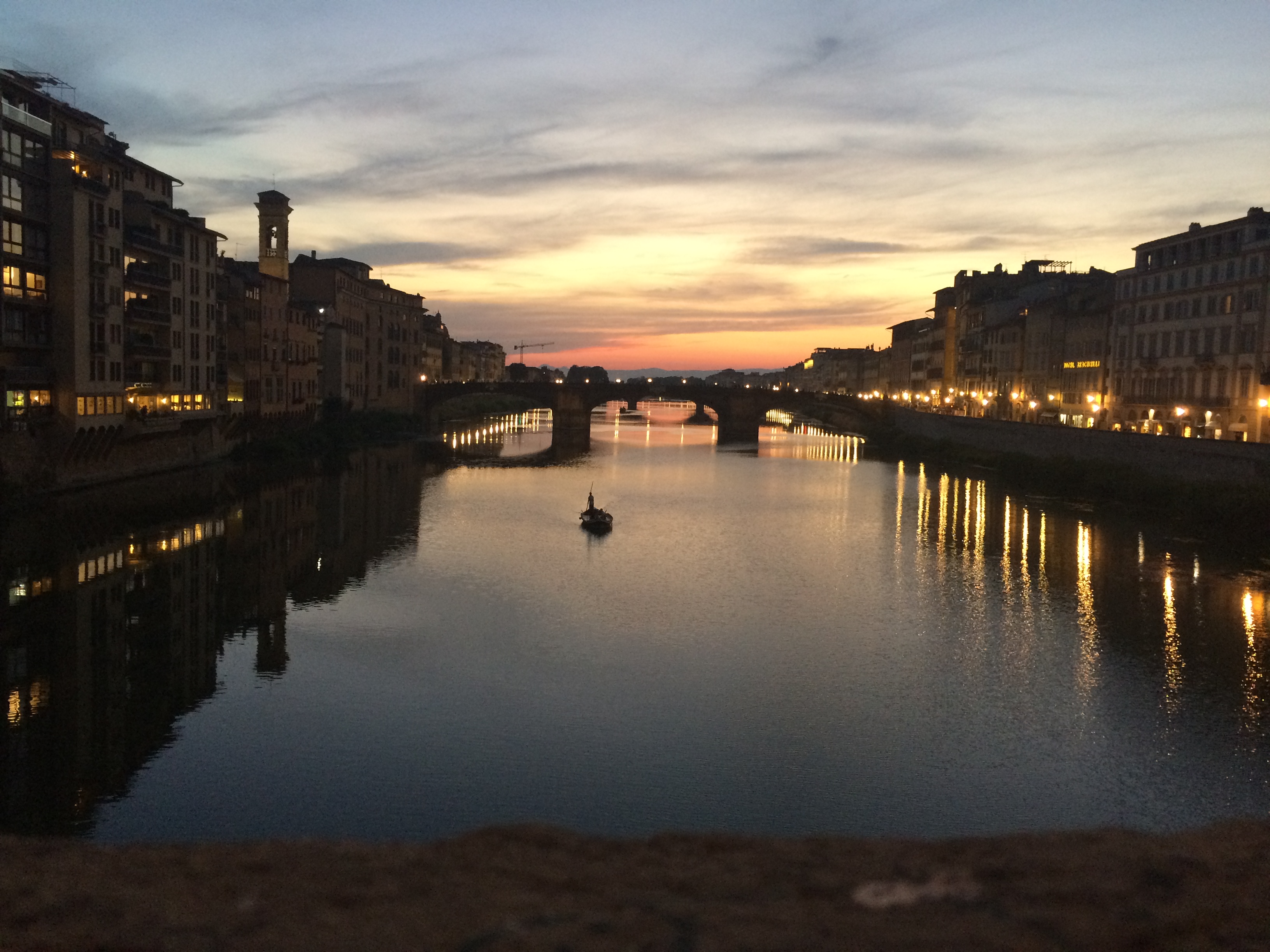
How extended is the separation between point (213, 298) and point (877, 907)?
60.3m

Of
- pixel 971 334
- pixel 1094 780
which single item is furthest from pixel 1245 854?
pixel 971 334

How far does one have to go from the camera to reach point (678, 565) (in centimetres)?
3778

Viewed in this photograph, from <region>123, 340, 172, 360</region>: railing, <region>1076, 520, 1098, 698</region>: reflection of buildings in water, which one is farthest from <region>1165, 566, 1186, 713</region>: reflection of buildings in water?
<region>123, 340, 172, 360</region>: railing

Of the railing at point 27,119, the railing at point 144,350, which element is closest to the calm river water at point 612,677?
the railing at point 144,350

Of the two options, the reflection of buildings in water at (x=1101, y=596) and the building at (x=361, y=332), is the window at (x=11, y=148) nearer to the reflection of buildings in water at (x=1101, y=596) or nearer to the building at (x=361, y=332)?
the reflection of buildings in water at (x=1101, y=596)

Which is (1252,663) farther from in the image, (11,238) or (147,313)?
(147,313)

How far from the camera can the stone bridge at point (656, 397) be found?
11381 cm

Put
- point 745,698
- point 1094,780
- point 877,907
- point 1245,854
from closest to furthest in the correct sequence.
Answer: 1. point 877,907
2. point 1245,854
3. point 1094,780
4. point 745,698

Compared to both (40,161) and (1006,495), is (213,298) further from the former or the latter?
(1006,495)

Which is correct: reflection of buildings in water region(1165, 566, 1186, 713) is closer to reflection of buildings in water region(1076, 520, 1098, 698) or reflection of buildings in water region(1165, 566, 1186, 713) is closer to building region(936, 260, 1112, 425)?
reflection of buildings in water region(1076, 520, 1098, 698)

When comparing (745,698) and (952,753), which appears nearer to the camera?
(952,753)

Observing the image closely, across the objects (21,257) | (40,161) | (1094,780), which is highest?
(40,161)

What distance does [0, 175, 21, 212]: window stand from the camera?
1598 inches

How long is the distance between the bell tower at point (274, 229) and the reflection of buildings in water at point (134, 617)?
44081 mm
